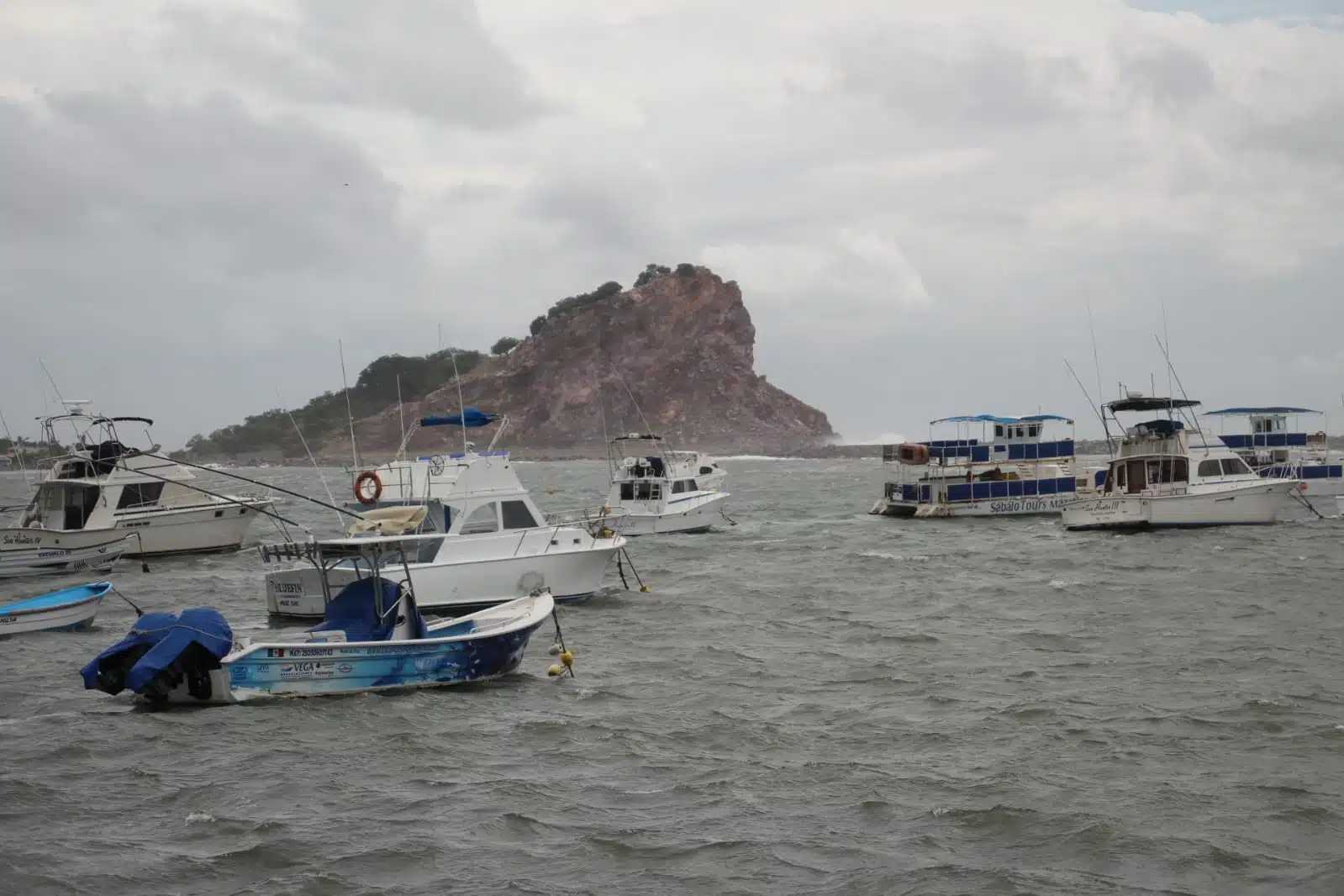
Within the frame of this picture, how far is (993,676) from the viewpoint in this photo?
67.8 feet

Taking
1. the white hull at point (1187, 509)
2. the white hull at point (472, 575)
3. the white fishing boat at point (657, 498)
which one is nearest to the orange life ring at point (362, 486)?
the white hull at point (472, 575)

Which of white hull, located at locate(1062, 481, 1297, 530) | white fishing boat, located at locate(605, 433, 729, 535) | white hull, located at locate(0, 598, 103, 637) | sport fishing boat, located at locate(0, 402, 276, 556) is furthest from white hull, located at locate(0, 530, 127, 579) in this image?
white hull, located at locate(1062, 481, 1297, 530)

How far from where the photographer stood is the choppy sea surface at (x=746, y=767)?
Answer: 1212cm

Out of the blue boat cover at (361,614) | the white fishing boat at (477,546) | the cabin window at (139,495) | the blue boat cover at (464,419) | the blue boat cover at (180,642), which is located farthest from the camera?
the cabin window at (139,495)

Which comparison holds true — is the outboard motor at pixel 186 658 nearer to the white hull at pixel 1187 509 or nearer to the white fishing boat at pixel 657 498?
the white fishing boat at pixel 657 498

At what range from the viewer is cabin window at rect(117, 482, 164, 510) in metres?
41.3

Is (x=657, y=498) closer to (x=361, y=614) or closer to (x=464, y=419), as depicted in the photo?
(x=464, y=419)

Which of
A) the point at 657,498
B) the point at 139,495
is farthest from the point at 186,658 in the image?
the point at 657,498

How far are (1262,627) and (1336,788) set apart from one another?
1118cm

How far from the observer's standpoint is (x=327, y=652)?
1827 cm

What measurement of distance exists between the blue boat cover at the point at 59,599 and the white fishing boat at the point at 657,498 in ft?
78.4

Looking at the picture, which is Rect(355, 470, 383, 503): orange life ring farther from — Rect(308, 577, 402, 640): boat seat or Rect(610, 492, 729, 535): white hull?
Rect(610, 492, 729, 535): white hull

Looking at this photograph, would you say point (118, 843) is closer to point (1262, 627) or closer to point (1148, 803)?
point (1148, 803)

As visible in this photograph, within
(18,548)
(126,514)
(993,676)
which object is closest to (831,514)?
(126,514)
